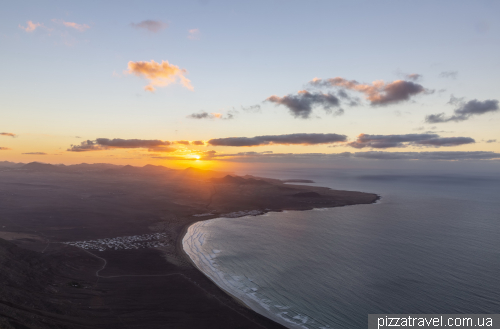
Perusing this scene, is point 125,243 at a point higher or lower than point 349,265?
higher

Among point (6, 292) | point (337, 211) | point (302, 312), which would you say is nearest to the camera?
point (6, 292)

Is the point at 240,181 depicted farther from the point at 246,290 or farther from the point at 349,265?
the point at 246,290

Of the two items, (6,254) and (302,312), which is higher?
(6,254)

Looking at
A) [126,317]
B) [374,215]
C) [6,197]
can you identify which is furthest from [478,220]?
[6,197]

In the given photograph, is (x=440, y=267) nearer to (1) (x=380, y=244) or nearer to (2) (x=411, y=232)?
(1) (x=380, y=244)

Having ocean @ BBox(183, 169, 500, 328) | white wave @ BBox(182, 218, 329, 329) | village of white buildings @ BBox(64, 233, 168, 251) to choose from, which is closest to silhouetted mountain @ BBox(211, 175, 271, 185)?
ocean @ BBox(183, 169, 500, 328)

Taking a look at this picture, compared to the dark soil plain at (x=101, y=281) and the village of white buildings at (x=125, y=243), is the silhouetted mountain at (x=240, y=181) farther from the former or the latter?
the village of white buildings at (x=125, y=243)

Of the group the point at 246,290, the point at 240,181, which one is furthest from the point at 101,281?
the point at 240,181

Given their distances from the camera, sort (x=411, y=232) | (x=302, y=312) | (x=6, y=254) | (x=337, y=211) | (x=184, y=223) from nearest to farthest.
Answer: (x=302, y=312) → (x=6, y=254) → (x=411, y=232) → (x=184, y=223) → (x=337, y=211)

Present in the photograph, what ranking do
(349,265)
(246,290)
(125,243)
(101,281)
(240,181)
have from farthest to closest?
(240,181), (125,243), (349,265), (246,290), (101,281)
